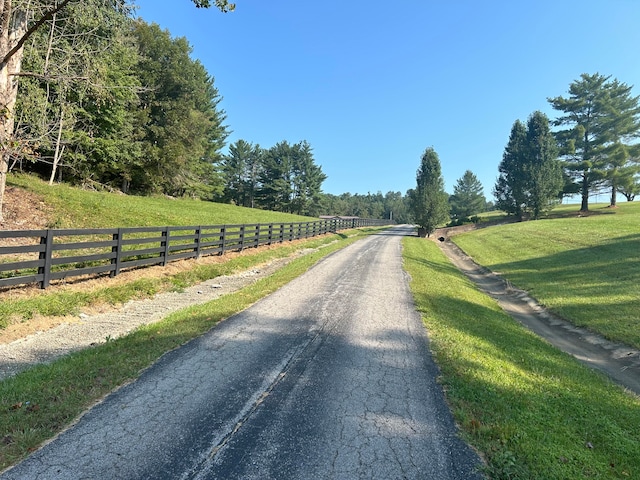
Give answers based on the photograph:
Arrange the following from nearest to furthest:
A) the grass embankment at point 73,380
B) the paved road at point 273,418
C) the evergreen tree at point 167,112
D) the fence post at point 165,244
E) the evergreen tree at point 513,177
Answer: the paved road at point 273,418 → the grass embankment at point 73,380 → the fence post at point 165,244 → the evergreen tree at point 167,112 → the evergreen tree at point 513,177

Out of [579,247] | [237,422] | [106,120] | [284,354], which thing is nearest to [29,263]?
[284,354]

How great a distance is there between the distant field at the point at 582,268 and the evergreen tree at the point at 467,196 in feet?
164

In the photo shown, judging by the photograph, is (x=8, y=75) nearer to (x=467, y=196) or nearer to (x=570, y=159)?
(x=570, y=159)

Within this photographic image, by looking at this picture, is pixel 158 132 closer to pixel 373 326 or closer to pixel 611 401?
pixel 373 326

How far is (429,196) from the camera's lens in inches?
1644

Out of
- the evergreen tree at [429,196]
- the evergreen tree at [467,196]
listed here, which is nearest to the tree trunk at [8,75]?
the evergreen tree at [429,196]

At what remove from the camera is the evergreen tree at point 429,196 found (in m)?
40.9

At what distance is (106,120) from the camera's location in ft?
82.7

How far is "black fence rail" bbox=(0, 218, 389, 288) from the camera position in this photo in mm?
6816

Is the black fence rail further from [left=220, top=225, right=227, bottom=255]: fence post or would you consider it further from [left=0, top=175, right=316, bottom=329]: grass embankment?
[left=0, top=175, right=316, bottom=329]: grass embankment

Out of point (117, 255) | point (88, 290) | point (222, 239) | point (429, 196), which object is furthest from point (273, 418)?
point (429, 196)

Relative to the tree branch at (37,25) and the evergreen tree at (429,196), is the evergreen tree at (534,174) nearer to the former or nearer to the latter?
the evergreen tree at (429,196)

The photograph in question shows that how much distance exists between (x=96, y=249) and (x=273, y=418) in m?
10.6

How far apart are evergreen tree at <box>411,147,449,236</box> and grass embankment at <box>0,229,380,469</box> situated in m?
37.6
